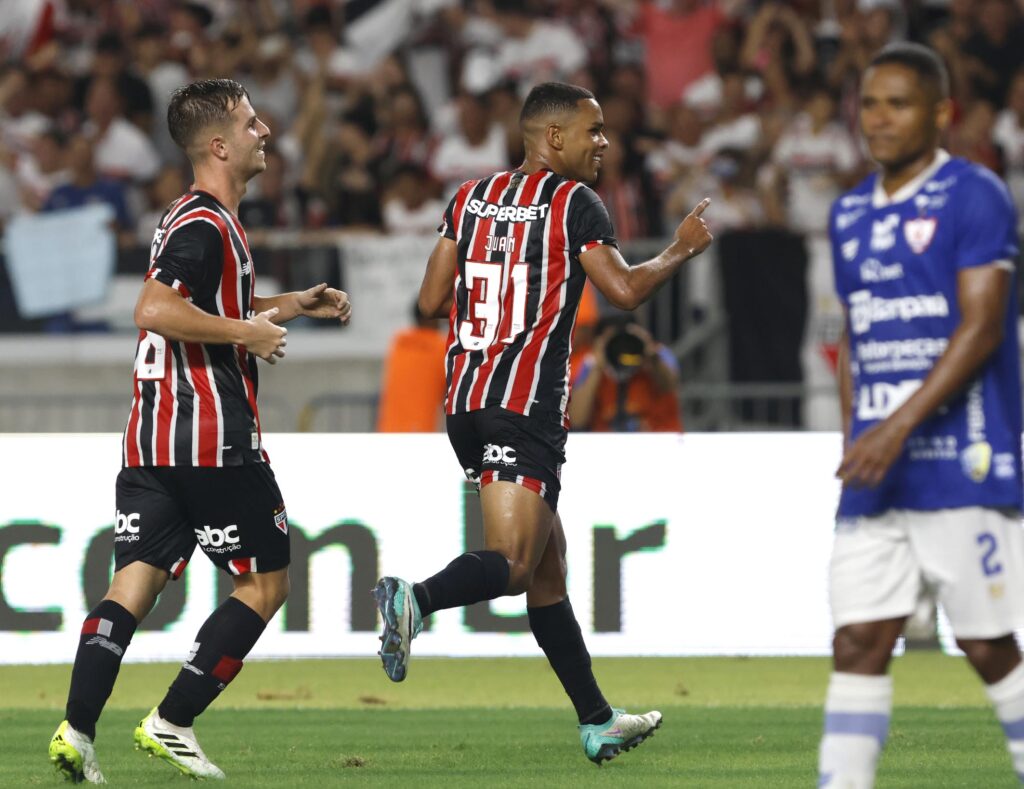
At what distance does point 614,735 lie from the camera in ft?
22.6

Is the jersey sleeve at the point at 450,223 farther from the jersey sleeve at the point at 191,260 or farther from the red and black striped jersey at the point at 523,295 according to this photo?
the jersey sleeve at the point at 191,260

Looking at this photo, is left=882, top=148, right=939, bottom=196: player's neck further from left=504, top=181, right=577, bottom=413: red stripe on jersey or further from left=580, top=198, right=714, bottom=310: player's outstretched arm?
left=504, top=181, right=577, bottom=413: red stripe on jersey

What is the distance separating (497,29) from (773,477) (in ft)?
23.2

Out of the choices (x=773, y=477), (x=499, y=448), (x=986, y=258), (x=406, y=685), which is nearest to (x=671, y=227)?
(x=773, y=477)

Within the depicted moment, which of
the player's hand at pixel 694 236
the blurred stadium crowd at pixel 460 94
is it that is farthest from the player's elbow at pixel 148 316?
the blurred stadium crowd at pixel 460 94

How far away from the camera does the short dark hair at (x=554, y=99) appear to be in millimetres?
6965

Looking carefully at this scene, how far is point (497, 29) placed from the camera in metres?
16.7

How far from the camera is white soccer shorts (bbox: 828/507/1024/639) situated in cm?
475

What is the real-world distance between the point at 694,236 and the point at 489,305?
33.7 inches

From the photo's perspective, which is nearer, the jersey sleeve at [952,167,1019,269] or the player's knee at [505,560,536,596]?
the jersey sleeve at [952,167,1019,269]

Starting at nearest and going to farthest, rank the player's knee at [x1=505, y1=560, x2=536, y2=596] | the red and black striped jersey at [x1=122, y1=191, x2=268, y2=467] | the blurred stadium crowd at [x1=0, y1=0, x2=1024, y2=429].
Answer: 1. the red and black striped jersey at [x1=122, y1=191, x2=268, y2=467]
2. the player's knee at [x1=505, y1=560, x2=536, y2=596]
3. the blurred stadium crowd at [x1=0, y1=0, x2=1024, y2=429]

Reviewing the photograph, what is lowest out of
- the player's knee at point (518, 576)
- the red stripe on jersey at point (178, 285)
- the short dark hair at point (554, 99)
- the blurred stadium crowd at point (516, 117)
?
the player's knee at point (518, 576)

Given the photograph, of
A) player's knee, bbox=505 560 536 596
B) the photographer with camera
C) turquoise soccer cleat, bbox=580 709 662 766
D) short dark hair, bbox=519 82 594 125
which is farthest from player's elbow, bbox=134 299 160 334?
the photographer with camera

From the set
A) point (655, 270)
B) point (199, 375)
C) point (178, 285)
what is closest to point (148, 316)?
point (178, 285)
